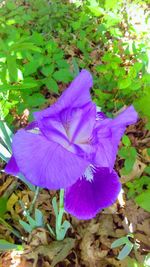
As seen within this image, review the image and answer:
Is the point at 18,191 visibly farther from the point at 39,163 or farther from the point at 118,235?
the point at 39,163

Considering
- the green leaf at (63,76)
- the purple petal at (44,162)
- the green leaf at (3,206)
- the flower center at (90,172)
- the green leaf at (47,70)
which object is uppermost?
the green leaf at (47,70)

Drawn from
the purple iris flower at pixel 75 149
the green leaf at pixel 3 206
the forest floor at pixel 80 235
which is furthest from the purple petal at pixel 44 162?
the green leaf at pixel 3 206

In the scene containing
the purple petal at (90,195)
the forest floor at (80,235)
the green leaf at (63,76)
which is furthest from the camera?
the green leaf at (63,76)

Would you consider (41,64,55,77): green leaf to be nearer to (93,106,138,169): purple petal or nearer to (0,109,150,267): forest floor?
(0,109,150,267): forest floor

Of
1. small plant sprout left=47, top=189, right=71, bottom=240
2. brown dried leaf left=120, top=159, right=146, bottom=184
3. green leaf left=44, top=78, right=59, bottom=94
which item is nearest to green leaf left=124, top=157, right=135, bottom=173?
brown dried leaf left=120, top=159, right=146, bottom=184

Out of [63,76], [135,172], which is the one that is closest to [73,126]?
[63,76]

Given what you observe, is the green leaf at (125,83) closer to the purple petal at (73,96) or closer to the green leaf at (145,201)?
the green leaf at (145,201)

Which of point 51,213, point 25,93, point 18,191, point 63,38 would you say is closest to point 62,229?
point 51,213

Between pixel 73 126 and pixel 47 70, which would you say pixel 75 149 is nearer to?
pixel 73 126
